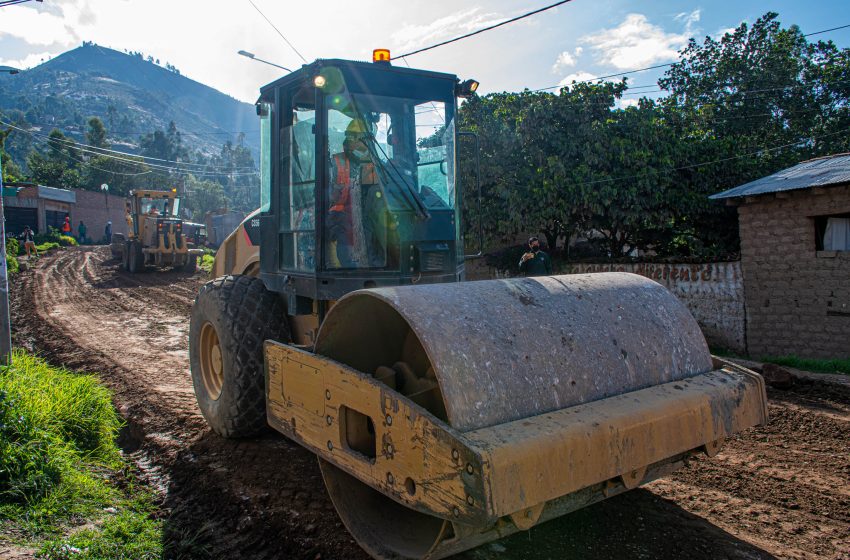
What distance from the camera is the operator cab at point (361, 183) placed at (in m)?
4.21

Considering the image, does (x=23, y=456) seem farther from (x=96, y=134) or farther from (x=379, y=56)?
(x=96, y=134)

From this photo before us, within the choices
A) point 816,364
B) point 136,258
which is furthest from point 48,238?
point 816,364

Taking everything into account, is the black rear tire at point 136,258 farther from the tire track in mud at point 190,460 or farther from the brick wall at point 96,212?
the brick wall at point 96,212

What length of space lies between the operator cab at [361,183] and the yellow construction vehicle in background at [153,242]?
18214mm

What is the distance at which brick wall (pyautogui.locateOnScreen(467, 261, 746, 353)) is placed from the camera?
431 inches

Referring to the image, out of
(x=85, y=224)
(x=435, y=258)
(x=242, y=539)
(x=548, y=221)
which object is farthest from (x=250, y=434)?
(x=85, y=224)

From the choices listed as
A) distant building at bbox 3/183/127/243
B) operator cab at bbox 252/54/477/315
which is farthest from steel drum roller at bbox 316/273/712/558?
distant building at bbox 3/183/127/243

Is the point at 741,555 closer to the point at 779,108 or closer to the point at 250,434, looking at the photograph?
the point at 250,434

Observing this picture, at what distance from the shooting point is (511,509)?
2.18 m

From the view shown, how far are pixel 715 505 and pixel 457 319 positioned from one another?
2304 millimetres

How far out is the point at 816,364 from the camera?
900cm

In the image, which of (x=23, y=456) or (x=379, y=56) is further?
(x=379, y=56)

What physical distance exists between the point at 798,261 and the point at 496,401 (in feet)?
31.6

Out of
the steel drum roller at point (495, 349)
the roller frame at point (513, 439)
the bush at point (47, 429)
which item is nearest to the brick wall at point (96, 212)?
the bush at point (47, 429)
